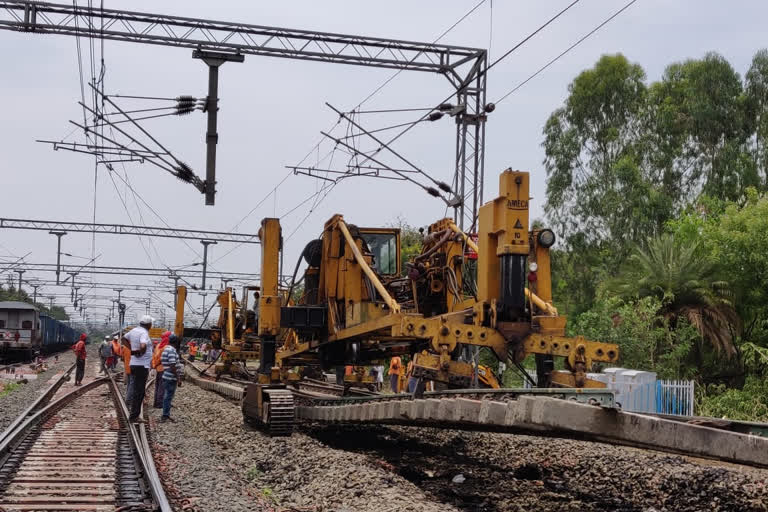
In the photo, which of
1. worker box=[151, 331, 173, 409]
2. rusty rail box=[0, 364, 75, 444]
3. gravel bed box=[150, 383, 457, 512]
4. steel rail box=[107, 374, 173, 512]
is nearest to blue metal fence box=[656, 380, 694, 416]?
gravel bed box=[150, 383, 457, 512]

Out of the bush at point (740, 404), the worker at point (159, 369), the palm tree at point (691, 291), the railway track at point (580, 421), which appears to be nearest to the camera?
the railway track at point (580, 421)

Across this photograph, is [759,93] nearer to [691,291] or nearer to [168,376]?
[691,291]

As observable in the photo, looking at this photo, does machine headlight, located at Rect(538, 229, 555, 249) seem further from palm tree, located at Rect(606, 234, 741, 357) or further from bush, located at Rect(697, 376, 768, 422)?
palm tree, located at Rect(606, 234, 741, 357)

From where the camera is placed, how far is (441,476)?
10906mm

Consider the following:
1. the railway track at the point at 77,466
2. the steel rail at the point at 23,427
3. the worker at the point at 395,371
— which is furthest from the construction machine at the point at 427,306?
the worker at the point at 395,371

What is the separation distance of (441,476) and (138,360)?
220 inches

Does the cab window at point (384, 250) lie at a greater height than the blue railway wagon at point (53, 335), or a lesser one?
greater

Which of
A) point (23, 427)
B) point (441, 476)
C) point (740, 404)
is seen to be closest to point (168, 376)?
point (23, 427)

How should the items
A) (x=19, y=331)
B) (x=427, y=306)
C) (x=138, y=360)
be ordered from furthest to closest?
(x=19, y=331)
(x=138, y=360)
(x=427, y=306)

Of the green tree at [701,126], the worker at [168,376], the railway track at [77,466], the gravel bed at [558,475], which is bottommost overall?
the gravel bed at [558,475]

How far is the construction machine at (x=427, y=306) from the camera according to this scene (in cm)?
918

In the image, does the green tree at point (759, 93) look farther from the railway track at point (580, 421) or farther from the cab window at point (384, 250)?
the railway track at point (580, 421)

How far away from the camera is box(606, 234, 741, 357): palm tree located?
2342 cm

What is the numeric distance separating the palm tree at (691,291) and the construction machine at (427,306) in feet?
29.5
